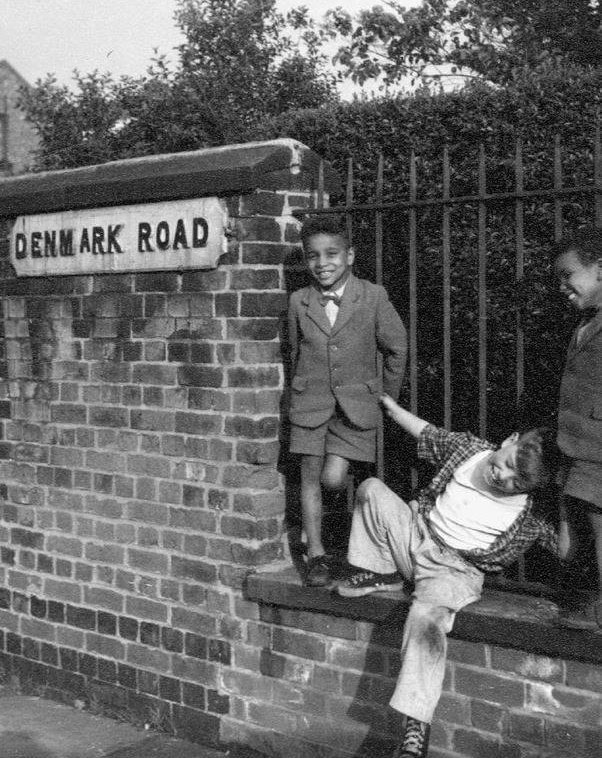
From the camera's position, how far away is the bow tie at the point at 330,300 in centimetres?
409

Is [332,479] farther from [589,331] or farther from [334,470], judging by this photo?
[589,331]

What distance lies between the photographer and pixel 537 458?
140 inches

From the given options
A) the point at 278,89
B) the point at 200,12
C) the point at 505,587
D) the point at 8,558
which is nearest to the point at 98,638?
the point at 8,558

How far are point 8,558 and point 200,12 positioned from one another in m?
5.93

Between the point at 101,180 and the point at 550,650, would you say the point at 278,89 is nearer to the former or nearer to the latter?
the point at 101,180

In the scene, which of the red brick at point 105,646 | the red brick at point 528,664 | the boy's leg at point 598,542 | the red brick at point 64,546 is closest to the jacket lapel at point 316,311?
the boy's leg at point 598,542

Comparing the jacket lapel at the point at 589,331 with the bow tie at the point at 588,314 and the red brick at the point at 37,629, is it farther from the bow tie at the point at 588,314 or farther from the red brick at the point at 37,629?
the red brick at the point at 37,629

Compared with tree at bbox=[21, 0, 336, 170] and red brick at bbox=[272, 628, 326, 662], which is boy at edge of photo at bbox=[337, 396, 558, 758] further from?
tree at bbox=[21, 0, 336, 170]

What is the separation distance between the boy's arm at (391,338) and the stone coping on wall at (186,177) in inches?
27.3

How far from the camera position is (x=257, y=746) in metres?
4.28

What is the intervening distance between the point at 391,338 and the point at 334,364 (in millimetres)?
242

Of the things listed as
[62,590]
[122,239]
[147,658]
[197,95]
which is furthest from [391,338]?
[197,95]

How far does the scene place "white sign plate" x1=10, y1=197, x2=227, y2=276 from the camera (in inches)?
171

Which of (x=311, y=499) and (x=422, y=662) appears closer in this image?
(x=422, y=662)
